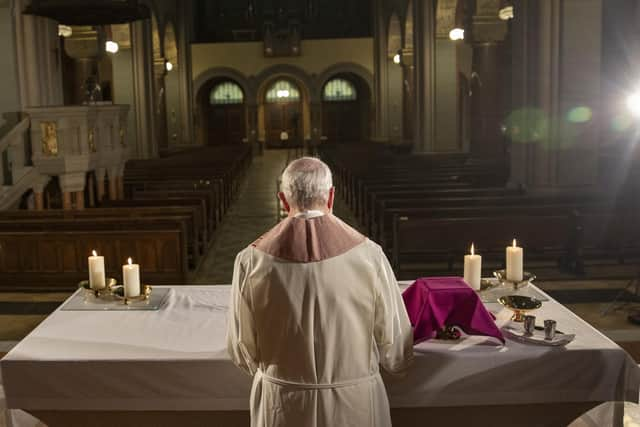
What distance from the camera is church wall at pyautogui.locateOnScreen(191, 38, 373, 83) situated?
31953mm

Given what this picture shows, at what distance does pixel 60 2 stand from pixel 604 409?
9.96 metres

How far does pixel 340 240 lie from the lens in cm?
246

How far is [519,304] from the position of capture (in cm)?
315

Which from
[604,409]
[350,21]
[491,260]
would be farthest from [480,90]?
[350,21]

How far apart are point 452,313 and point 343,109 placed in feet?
104

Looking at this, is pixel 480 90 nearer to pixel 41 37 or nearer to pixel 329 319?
pixel 41 37

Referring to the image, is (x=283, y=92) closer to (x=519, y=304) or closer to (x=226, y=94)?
(x=226, y=94)

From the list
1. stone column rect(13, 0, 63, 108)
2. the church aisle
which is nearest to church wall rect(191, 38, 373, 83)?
the church aisle

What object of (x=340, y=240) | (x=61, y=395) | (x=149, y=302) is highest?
(x=340, y=240)

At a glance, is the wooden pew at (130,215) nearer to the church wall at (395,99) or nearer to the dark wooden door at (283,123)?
the church wall at (395,99)

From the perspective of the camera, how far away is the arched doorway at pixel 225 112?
33969mm

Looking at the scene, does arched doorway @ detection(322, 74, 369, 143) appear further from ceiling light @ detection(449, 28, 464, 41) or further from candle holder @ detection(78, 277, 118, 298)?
candle holder @ detection(78, 277, 118, 298)

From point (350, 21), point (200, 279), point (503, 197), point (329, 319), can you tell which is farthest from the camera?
point (350, 21)

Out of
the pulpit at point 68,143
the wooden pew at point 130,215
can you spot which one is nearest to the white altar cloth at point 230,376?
the wooden pew at point 130,215
